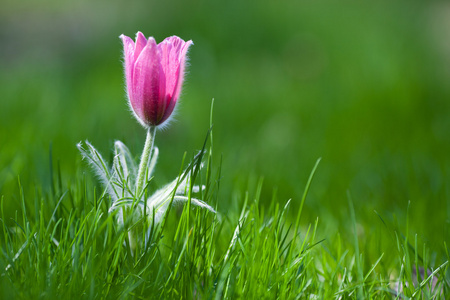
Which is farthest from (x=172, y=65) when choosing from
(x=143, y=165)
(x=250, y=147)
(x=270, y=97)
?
(x=270, y=97)

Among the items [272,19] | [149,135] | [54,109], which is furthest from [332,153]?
[272,19]

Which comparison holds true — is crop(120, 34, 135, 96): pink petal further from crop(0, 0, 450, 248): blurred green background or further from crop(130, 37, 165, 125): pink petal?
crop(0, 0, 450, 248): blurred green background

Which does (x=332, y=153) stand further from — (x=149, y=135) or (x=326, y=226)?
(x=149, y=135)

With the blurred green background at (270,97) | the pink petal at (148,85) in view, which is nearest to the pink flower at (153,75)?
the pink petal at (148,85)

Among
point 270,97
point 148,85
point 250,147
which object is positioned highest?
point 148,85

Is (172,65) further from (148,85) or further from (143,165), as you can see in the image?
(143,165)
